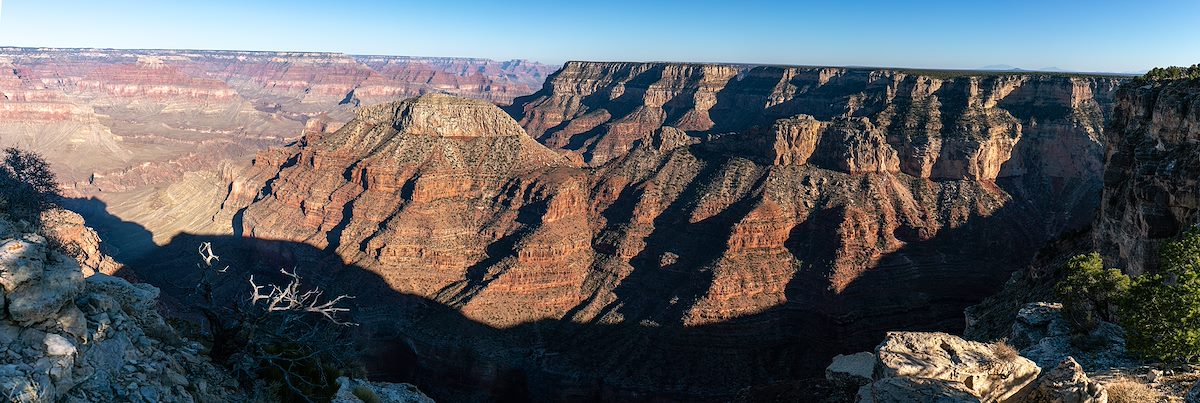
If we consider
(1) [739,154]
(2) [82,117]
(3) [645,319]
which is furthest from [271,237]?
(2) [82,117]

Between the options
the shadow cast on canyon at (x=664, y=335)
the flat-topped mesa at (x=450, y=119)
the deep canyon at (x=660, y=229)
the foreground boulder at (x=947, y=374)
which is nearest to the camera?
the foreground boulder at (x=947, y=374)

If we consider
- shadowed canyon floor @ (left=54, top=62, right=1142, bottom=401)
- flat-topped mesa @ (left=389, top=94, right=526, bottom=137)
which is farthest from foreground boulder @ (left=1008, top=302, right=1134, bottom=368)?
flat-topped mesa @ (left=389, top=94, right=526, bottom=137)

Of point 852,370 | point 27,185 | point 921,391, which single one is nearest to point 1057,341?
point 852,370

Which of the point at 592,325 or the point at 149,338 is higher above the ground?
the point at 149,338

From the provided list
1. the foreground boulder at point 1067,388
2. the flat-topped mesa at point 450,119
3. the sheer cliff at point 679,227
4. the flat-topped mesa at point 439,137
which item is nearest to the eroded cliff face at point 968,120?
the sheer cliff at point 679,227

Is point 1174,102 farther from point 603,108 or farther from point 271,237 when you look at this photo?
point 603,108

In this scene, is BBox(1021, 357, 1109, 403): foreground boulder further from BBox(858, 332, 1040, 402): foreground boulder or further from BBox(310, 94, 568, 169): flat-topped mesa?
BBox(310, 94, 568, 169): flat-topped mesa

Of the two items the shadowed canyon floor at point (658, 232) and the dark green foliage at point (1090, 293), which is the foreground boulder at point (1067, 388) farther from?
the shadowed canyon floor at point (658, 232)
